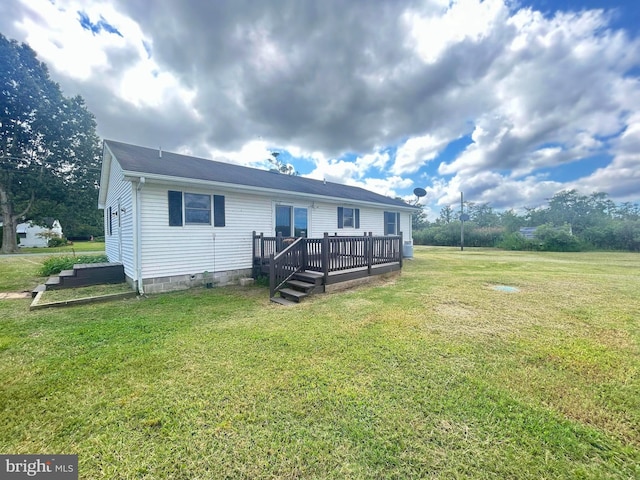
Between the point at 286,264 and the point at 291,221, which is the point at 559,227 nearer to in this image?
the point at 291,221

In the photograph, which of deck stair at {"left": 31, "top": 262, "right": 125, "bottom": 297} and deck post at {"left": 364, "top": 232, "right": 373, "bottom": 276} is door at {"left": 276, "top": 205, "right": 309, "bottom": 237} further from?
deck stair at {"left": 31, "top": 262, "right": 125, "bottom": 297}

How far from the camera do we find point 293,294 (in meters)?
5.80

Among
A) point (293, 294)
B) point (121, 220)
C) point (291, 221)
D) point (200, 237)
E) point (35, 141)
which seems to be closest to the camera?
point (293, 294)

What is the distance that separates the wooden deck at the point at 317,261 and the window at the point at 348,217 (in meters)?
3.17

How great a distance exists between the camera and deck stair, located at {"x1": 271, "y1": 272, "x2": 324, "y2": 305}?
5.76 m

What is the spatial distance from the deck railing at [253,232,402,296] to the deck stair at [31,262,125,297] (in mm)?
4038

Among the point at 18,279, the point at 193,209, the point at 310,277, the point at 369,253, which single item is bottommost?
the point at 18,279

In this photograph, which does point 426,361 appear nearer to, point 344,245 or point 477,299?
point 477,299

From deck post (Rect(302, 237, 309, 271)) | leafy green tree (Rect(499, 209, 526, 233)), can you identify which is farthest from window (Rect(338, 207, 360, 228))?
leafy green tree (Rect(499, 209, 526, 233))

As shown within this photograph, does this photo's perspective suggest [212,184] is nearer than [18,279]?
Yes

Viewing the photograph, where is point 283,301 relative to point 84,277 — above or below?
below

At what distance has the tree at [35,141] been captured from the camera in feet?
55.6

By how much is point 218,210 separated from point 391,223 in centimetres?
964

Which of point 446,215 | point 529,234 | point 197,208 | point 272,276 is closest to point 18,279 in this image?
point 197,208
